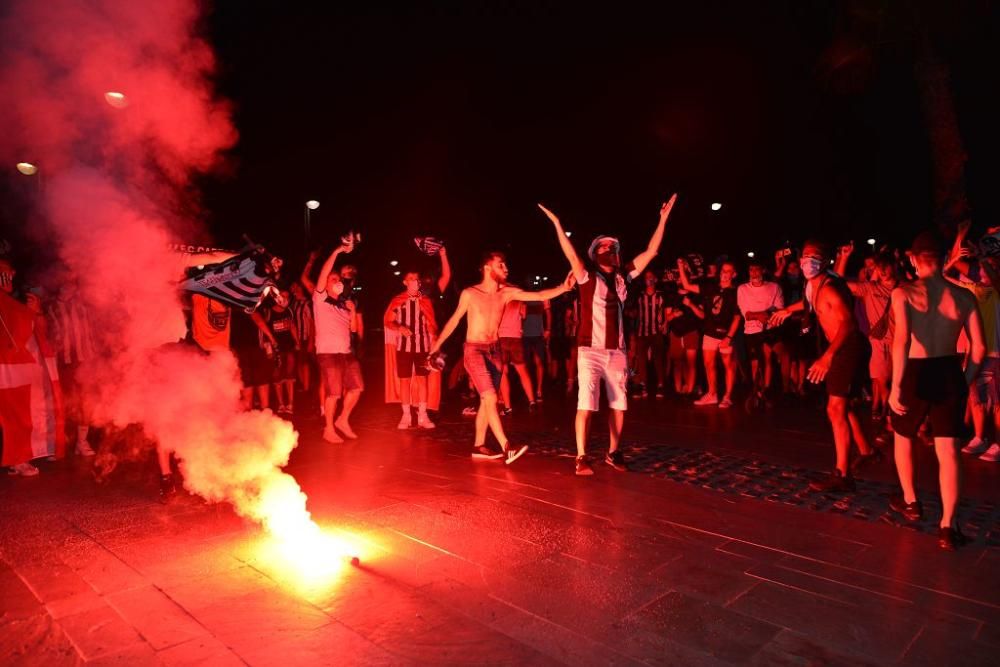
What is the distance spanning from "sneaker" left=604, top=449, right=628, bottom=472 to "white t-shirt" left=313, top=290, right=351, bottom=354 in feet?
12.2

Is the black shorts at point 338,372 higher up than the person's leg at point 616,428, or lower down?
higher up

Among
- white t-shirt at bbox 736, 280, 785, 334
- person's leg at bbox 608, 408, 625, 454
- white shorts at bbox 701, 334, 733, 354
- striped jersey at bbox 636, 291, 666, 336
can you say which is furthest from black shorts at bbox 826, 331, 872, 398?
striped jersey at bbox 636, 291, 666, 336

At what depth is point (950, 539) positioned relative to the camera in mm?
4176

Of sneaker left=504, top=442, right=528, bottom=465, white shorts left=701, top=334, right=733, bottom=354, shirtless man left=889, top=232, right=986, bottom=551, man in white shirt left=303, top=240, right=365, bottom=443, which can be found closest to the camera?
shirtless man left=889, top=232, right=986, bottom=551

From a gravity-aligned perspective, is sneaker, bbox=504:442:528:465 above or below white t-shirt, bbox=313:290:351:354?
below

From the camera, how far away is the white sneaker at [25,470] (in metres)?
6.53

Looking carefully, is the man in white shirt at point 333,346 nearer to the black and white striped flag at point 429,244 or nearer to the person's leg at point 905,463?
the black and white striped flag at point 429,244

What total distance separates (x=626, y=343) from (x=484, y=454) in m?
1.86

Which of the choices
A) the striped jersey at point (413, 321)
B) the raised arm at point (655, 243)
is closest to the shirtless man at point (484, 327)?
the raised arm at point (655, 243)

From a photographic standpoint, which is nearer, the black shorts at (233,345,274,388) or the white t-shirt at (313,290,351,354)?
the white t-shirt at (313,290,351,354)

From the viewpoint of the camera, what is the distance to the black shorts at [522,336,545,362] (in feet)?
38.8

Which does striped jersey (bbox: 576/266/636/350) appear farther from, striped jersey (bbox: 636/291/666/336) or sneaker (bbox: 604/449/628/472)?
striped jersey (bbox: 636/291/666/336)

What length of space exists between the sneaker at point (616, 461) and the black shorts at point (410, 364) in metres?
3.40

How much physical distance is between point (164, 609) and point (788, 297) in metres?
12.5
